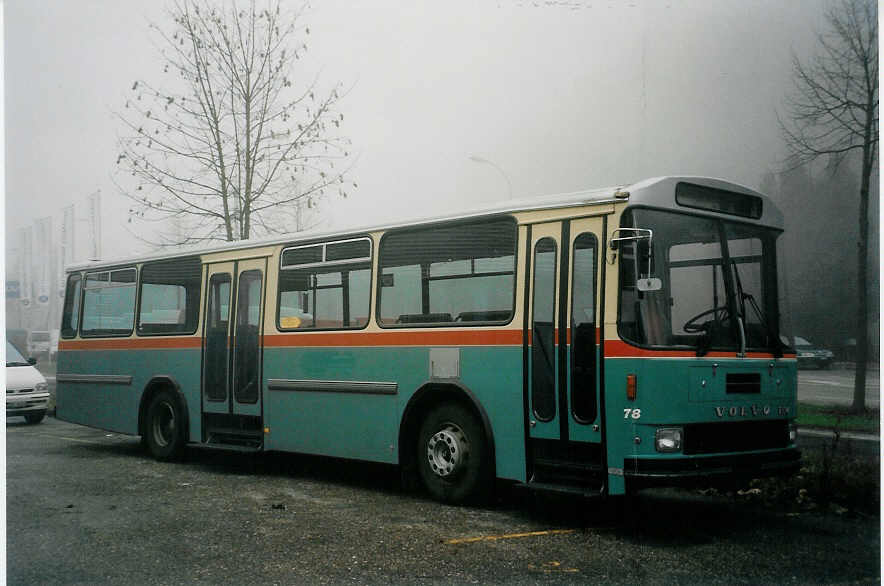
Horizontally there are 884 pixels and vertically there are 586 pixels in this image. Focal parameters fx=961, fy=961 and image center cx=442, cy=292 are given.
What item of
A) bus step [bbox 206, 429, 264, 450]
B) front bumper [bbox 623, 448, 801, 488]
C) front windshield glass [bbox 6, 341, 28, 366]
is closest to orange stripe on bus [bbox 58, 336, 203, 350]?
bus step [bbox 206, 429, 264, 450]

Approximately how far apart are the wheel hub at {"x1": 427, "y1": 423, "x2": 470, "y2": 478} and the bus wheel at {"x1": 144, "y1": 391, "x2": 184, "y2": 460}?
4.40m

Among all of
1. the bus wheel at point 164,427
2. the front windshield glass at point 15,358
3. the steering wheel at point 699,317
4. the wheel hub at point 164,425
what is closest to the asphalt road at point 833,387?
the steering wheel at point 699,317

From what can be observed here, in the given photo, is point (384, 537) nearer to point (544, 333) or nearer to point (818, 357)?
point (544, 333)

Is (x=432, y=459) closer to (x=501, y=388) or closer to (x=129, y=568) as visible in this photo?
(x=501, y=388)

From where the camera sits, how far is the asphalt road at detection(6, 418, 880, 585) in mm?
6188

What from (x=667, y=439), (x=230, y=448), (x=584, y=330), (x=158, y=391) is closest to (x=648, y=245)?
(x=584, y=330)

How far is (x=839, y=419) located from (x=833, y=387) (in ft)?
1.34

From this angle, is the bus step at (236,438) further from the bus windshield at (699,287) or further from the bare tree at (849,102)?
the bare tree at (849,102)

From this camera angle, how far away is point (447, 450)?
28.0 feet

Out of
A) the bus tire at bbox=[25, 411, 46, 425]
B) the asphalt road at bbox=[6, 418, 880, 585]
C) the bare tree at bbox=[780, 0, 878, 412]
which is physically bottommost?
the bus tire at bbox=[25, 411, 46, 425]

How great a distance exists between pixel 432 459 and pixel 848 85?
6.01 m

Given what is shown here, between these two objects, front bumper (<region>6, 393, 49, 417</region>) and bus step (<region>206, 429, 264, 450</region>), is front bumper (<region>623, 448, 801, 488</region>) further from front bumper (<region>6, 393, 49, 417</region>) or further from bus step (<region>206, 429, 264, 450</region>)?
front bumper (<region>6, 393, 49, 417</region>)

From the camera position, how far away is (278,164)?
15.8m

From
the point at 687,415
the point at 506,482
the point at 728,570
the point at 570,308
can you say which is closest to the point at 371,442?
the point at 506,482
